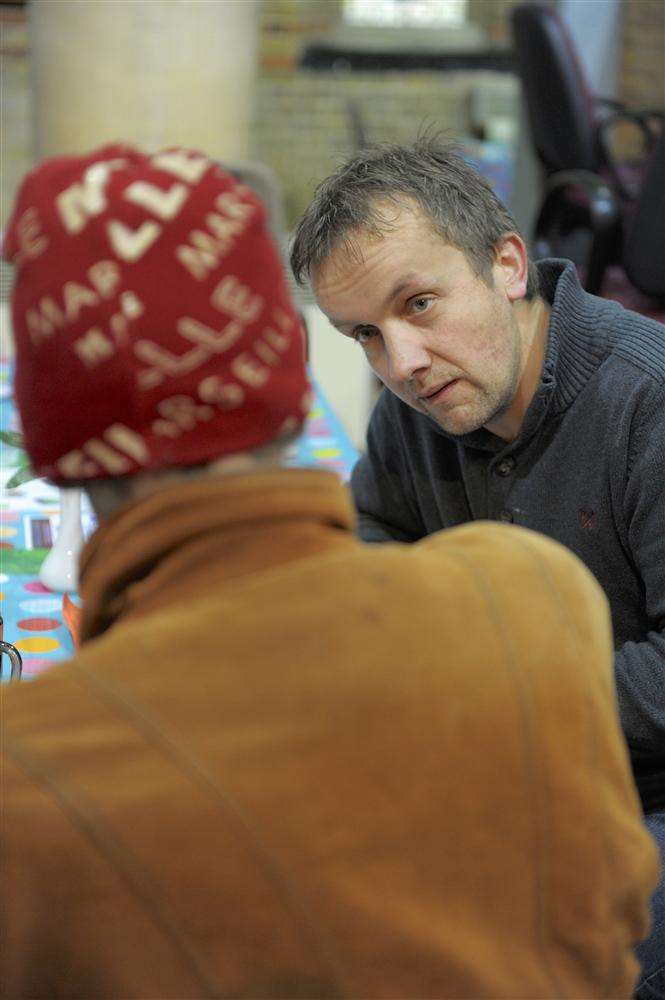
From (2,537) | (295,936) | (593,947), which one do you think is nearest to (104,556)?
(295,936)

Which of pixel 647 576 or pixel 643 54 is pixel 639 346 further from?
pixel 643 54

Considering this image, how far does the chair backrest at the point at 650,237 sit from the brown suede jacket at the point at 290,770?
2.80 meters

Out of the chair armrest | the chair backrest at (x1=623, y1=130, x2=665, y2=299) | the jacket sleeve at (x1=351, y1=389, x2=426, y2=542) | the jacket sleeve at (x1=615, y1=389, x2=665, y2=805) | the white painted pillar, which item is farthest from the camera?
the white painted pillar

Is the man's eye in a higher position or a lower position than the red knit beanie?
lower

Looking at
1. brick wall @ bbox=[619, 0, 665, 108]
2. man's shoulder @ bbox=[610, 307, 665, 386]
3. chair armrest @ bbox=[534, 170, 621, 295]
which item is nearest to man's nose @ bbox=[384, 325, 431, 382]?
man's shoulder @ bbox=[610, 307, 665, 386]

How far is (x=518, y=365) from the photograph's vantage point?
1520 mm

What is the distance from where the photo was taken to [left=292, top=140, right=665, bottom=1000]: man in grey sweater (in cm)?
141

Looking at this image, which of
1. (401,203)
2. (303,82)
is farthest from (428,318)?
(303,82)

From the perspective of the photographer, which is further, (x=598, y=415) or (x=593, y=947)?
(x=598, y=415)

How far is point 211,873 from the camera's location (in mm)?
695

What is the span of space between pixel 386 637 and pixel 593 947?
0.83ft

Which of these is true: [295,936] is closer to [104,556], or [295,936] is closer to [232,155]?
[104,556]

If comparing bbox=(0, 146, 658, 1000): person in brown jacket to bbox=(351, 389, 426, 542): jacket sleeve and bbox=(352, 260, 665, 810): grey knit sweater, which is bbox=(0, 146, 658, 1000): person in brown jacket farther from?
bbox=(351, 389, 426, 542): jacket sleeve

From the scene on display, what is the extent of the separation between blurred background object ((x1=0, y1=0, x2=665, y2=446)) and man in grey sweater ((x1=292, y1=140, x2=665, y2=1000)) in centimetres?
21
